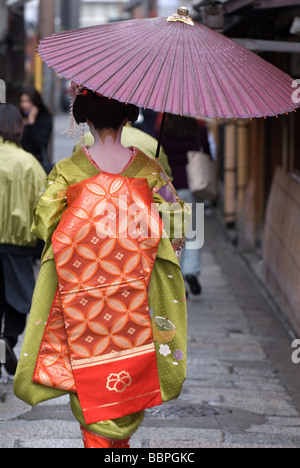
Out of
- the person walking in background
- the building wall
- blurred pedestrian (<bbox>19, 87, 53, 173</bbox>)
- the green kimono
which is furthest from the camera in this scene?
the building wall

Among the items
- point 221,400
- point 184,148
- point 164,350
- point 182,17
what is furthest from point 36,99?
point 164,350

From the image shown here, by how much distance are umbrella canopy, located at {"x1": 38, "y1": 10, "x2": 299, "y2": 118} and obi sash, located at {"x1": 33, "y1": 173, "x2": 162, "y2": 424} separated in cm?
38

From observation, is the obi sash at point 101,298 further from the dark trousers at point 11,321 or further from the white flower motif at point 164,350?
the dark trousers at point 11,321

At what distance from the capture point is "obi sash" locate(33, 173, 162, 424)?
3.59m

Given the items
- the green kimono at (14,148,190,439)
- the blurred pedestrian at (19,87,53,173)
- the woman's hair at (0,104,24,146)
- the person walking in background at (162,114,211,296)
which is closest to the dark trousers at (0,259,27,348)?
the woman's hair at (0,104,24,146)

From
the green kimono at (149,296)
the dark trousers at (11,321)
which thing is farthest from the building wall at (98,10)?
the green kimono at (149,296)

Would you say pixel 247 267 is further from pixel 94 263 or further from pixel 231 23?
pixel 94 263

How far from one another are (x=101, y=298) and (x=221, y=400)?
91.9 inches

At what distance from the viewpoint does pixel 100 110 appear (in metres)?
3.72

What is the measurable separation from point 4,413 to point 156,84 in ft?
8.29

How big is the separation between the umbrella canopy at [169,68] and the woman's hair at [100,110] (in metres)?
0.17

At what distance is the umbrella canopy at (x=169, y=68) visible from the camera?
3.52m

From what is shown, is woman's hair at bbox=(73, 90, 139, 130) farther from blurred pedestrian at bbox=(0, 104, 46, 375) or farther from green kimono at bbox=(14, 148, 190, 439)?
blurred pedestrian at bbox=(0, 104, 46, 375)
